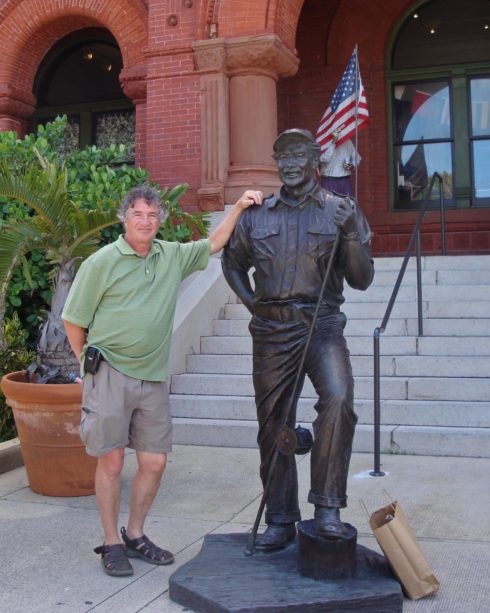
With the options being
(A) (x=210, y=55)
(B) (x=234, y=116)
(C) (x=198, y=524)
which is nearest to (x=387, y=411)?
(C) (x=198, y=524)

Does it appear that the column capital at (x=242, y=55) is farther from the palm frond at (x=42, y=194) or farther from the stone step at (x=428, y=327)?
the palm frond at (x=42, y=194)

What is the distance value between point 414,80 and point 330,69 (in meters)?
1.41

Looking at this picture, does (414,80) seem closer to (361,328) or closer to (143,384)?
(361,328)

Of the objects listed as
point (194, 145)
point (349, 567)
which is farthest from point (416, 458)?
point (194, 145)

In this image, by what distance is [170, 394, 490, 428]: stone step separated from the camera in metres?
6.31

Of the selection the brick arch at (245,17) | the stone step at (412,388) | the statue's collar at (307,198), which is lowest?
the stone step at (412,388)

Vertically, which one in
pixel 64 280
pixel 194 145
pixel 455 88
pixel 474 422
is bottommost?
pixel 474 422

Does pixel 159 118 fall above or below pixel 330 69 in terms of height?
below

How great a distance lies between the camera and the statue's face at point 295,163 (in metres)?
3.78

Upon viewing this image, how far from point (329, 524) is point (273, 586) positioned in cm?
36

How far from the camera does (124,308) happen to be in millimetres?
3902

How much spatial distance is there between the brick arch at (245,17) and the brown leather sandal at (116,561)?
25.7 ft

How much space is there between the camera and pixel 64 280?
596 centimetres

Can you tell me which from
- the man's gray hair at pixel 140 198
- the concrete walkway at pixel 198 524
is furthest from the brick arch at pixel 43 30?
the man's gray hair at pixel 140 198
